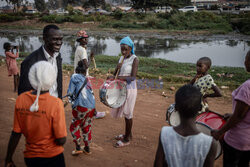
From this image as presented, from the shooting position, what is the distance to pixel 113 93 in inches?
144

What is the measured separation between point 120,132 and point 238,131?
2.59 meters

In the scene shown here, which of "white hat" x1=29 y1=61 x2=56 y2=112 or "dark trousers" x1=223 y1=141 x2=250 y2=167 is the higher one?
"white hat" x1=29 y1=61 x2=56 y2=112

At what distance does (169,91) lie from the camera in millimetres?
7055

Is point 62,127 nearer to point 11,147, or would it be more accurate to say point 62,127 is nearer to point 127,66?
point 11,147

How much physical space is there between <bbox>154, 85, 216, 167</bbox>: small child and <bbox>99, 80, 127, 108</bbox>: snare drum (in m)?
1.93

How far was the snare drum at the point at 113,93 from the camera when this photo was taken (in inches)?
137

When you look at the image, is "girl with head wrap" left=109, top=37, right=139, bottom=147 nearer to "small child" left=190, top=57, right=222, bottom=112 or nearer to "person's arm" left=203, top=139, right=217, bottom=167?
"small child" left=190, top=57, right=222, bottom=112

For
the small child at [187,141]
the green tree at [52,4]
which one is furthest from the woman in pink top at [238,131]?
the green tree at [52,4]

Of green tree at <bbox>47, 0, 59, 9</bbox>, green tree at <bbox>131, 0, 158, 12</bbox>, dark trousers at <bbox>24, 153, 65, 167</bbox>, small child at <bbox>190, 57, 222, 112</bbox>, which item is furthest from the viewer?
green tree at <bbox>47, 0, 59, 9</bbox>

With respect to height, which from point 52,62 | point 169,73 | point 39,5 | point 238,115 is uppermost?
point 39,5

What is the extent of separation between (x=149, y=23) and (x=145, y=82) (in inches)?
1184

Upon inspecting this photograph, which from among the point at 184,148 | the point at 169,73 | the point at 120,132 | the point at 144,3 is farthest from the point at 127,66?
the point at 144,3

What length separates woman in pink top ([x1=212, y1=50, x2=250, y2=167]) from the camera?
1.99 m

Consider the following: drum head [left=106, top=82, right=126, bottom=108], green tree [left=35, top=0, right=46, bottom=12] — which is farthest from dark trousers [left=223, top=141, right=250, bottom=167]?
green tree [left=35, top=0, right=46, bottom=12]
